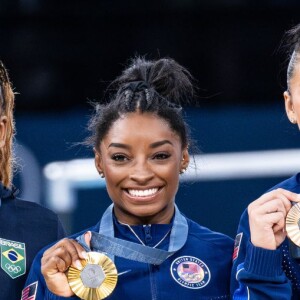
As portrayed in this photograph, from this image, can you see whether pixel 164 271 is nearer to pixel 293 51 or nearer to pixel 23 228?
pixel 23 228

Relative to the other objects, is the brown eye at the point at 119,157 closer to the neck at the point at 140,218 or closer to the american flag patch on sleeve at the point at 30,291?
the neck at the point at 140,218

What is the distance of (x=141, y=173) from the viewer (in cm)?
375

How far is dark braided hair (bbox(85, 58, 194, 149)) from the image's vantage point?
3898 mm

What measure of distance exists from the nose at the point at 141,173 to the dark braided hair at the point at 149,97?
188 millimetres

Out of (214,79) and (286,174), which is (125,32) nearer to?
(214,79)

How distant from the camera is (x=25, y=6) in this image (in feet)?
23.0

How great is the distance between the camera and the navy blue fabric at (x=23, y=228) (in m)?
3.92

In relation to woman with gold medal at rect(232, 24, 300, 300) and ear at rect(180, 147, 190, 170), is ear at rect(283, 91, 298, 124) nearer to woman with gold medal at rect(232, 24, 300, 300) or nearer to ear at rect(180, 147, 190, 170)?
woman with gold medal at rect(232, 24, 300, 300)

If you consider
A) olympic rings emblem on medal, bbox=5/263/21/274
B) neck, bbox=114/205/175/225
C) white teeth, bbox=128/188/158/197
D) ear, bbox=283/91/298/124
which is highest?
ear, bbox=283/91/298/124

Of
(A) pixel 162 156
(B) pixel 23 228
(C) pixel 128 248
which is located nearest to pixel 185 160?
(A) pixel 162 156

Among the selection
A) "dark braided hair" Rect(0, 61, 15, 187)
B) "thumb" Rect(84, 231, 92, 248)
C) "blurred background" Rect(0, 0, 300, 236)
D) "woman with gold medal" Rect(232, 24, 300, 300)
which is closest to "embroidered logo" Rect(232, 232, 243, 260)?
"woman with gold medal" Rect(232, 24, 300, 300)

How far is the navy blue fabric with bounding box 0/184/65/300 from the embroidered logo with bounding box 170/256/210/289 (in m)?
0.53

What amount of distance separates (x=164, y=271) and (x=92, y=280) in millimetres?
295

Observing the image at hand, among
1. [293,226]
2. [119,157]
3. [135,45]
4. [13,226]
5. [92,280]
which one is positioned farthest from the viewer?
[135,45]
